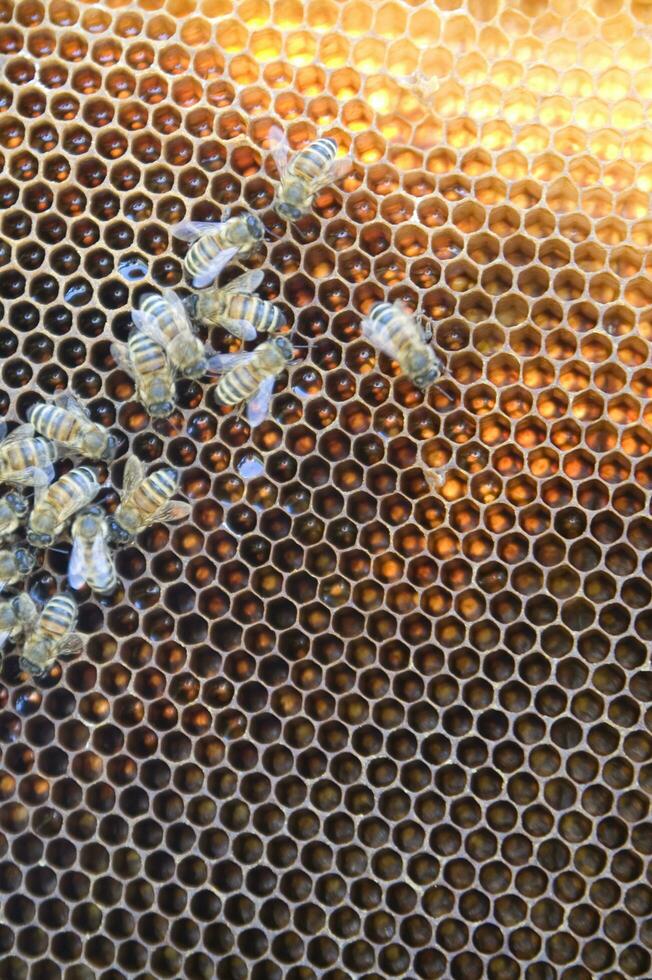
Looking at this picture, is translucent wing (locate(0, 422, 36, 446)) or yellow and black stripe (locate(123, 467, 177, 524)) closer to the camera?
yellow and black stripe (locate(123, 467, 177, 524))

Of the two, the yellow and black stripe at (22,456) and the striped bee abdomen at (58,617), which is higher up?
the yellow and black stripe at (22,456)

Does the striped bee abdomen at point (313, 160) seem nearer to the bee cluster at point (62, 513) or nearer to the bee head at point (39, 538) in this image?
the bee cluster at point (62, 513)

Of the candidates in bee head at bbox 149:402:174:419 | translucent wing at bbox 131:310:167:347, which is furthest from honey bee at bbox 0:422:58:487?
translucent wing at bbox 131:310:167:347

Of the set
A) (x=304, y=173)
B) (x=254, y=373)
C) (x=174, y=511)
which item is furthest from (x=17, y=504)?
(x=304, y=173)

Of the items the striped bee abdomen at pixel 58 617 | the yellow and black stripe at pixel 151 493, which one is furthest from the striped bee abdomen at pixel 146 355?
the striped bee abdomen at pixel 58 617

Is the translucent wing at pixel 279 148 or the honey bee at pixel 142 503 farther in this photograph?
the translucent wing at pixel 279 148

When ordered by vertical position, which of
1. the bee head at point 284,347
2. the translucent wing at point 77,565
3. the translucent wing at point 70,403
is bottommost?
the translucent wing at point 77,565

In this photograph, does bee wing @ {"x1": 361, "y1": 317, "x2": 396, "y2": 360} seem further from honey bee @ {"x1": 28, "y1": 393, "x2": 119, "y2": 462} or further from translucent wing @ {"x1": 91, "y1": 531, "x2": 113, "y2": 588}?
translucent wing @ {"x1": 91, "y1": 531, "x2": 113, "y2": 588}

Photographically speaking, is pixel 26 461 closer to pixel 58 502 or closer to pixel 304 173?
pixel 58 502
